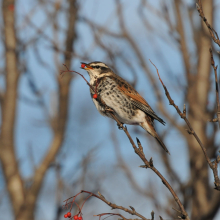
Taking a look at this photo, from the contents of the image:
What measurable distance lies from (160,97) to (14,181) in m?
3.74

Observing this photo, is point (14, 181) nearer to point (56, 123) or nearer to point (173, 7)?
point (56, 123)

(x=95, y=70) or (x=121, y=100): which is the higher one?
(x=95, y=70)

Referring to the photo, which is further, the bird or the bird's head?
the bird's head

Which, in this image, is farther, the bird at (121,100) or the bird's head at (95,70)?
the bird's head at (95,70)

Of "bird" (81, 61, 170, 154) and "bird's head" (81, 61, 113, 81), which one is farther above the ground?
"bird's head" (81, 61, 113, 81)

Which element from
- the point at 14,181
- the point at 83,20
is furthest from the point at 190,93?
the point at 14,181

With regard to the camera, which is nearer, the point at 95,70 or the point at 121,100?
the point at 121,100

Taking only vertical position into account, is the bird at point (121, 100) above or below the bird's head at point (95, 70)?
below

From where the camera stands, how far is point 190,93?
672 centimetres

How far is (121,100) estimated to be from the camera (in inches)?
197

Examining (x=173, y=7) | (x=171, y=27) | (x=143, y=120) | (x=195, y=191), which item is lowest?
(x=195, y=191)

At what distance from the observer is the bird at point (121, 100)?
16.1 ft

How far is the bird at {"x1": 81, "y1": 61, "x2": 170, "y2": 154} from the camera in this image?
4.91m

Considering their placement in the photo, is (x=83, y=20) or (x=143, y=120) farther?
(x=83, y=20)
